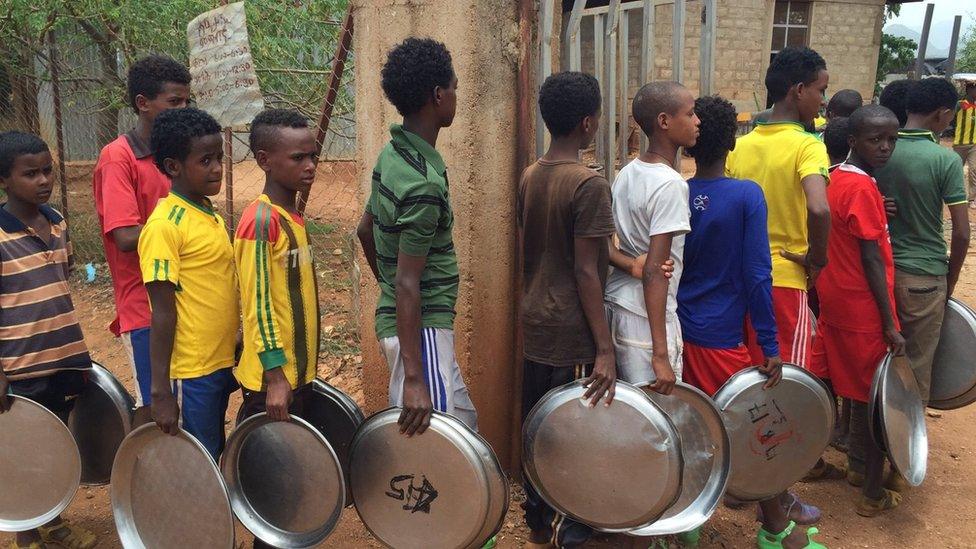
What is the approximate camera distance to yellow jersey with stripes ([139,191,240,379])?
2316 millimetres

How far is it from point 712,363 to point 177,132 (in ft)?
7.03

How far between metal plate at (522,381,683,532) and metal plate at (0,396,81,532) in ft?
5.91

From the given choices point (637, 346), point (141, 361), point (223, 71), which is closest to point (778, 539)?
point (637, 346)

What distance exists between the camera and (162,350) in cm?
236

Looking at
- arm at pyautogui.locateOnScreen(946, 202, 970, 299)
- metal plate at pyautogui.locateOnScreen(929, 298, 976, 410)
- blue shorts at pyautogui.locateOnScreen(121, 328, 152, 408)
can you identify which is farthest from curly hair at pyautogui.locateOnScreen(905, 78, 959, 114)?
blue shorts at pyautogui.locateOnScreen(121, 328, 152, 408)

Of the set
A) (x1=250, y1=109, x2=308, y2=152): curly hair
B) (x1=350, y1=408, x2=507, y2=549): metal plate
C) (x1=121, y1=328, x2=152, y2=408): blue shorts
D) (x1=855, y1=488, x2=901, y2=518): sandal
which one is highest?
(x1=250, y1=109, x2=308, y2=152): curly hair

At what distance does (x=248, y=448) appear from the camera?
2.52 m

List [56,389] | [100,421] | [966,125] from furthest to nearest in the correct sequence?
[966,125], [100,421], [56,389]

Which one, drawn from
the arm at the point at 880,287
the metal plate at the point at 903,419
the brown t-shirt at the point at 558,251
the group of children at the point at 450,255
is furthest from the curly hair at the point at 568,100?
the metal plate at the point at 903,419

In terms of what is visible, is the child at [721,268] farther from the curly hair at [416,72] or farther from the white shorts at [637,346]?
the curly hair at [416,72]

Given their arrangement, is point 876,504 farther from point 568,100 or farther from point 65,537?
point 65,537

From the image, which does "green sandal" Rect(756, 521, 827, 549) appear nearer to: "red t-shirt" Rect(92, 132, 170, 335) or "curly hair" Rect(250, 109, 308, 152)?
"curly hair" Rect(250, 109, 308, 152)

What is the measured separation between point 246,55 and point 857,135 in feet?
10.7

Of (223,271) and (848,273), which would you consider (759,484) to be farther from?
(223,271)
